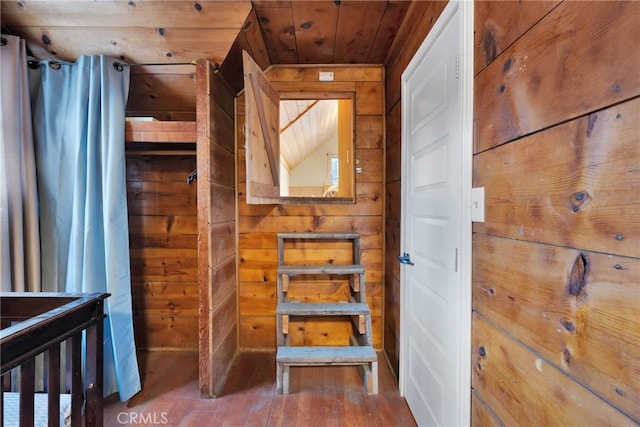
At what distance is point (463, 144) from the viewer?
1.01 m

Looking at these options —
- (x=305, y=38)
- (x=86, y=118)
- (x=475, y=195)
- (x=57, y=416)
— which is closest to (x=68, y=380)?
(x=57, y=416)

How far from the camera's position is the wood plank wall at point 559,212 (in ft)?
1.62

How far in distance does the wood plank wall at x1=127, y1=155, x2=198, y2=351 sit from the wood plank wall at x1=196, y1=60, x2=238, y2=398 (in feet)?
1.31

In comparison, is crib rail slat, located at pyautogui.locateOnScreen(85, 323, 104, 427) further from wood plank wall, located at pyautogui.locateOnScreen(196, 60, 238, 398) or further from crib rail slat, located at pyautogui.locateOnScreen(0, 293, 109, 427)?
wood plank wall, located at pyautogui.locateOnScreen(196, 60, 238, 398)

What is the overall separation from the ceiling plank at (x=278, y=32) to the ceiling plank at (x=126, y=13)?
0.50ft

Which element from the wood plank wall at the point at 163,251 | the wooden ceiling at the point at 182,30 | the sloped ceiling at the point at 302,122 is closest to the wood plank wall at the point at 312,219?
the wooden ceiling at the point at 182,30

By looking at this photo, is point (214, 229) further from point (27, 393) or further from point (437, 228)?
point (437, 228)

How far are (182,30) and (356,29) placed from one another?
107 cm

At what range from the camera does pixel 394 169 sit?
1941mm

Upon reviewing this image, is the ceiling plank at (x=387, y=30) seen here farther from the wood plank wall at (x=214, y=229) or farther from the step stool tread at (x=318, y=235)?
the step stool tread at (x=318, y=235)

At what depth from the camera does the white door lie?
40.1 inches

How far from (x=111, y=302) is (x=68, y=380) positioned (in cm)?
57

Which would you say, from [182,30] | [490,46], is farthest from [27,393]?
[490,46]

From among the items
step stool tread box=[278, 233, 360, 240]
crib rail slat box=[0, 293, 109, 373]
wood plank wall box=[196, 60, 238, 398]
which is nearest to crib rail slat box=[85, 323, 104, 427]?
crib rail slat box=[0, 293, 109, 373]
